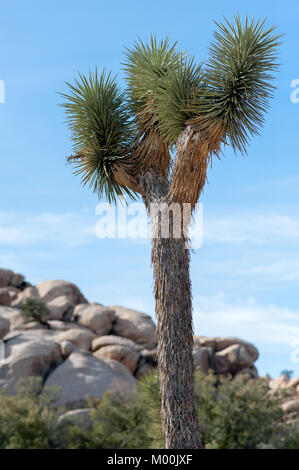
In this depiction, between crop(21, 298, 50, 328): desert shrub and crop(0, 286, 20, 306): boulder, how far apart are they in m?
4.08

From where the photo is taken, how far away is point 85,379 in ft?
96.4

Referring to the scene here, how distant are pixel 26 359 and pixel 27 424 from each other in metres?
7.49

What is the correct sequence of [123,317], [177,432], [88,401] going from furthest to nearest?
1. [123,317]
2. [88,401]
3. [177,432]

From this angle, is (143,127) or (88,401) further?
(88,401)

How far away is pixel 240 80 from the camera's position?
9766 millimetres

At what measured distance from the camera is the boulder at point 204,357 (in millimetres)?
36094

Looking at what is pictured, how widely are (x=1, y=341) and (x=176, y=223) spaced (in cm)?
2444

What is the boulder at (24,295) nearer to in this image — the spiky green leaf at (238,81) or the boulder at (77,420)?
the boulder at (77,420)

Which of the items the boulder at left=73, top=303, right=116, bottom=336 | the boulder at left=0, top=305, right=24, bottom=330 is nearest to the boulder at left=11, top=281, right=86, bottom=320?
the boulder at left=73, top=303, right=116, bottom=336

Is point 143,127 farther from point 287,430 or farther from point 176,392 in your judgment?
point 287,430

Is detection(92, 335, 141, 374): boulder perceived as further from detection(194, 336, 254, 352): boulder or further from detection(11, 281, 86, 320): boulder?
detection(194, 336, 254, 352): boulder

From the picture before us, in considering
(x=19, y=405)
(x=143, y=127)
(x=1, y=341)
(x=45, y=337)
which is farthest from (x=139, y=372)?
(x=143, y=127)

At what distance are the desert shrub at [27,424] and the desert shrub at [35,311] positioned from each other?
38.4 ft

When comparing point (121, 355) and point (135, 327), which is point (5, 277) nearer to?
point (135, 327)
